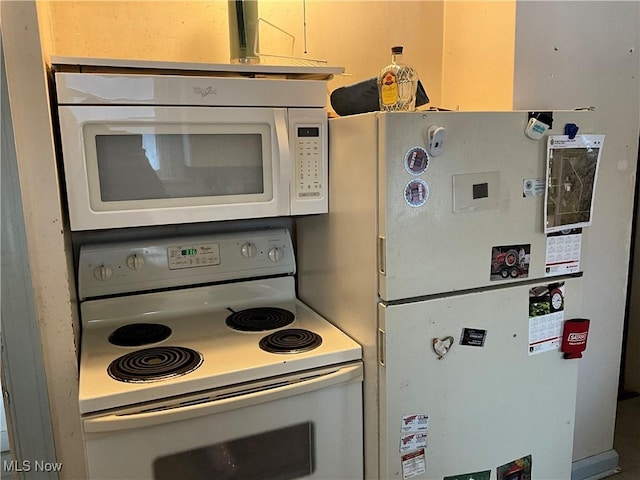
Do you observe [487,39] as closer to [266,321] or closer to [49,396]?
[266,321]

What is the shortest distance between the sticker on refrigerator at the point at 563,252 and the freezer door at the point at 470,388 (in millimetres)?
51

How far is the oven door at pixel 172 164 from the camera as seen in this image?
4.71 feet

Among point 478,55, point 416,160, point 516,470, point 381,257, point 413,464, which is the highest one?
point 478,55

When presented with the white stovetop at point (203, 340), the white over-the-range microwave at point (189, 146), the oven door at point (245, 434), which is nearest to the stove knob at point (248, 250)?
the white stovetop at point (203, 340)

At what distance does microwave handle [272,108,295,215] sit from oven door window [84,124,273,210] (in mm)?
28

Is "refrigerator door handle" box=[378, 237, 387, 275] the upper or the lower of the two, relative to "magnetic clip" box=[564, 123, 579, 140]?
lower

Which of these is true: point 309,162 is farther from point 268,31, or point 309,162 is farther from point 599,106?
point 599,106

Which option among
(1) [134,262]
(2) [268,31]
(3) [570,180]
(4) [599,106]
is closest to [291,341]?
(1) [134,262]

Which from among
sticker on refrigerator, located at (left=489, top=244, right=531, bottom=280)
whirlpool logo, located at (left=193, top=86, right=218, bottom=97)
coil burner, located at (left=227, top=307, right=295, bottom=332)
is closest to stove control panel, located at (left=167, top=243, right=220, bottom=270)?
coil burner, located at (left=227, top=307, right=295, bottom=332)

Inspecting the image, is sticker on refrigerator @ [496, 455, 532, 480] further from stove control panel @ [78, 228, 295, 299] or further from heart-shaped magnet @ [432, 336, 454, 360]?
stove control panel @ [78, 228, 295, 299]

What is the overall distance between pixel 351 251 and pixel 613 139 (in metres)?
1.13

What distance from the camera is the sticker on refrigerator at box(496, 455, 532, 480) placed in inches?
67.1

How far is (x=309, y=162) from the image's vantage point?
1.66 m

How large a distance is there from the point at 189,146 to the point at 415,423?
1.04 metres
